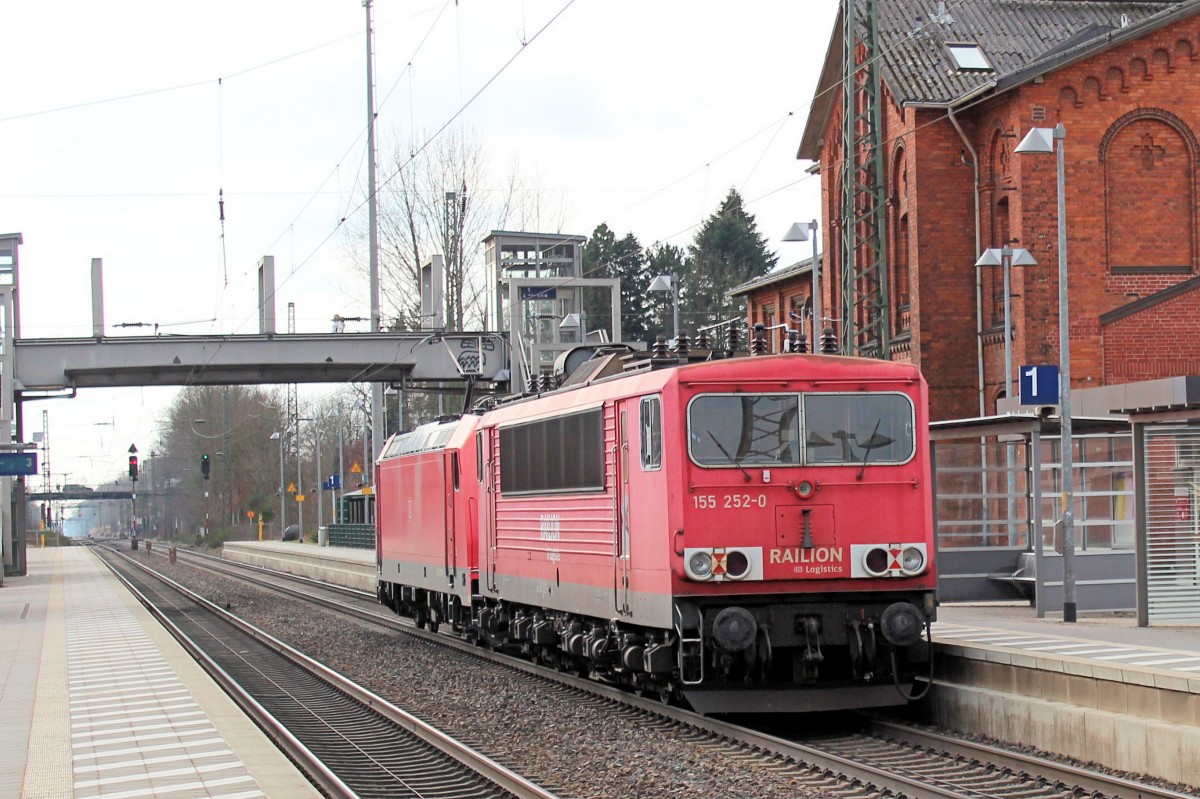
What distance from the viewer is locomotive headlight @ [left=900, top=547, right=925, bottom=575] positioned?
1352 centimetres

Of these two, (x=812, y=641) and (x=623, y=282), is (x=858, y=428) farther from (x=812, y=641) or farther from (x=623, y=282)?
(x=623, y=282)

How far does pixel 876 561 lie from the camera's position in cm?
1348

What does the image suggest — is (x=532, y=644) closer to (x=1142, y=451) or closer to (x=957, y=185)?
(x=1142, y=451)

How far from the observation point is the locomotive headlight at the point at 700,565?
517 inches

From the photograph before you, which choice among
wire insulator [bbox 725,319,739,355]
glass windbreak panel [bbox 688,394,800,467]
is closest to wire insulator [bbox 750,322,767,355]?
wire insulator [bbox 725,319,739,355]

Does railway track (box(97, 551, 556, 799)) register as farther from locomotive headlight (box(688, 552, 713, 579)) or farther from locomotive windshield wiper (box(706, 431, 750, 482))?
locomotive windshield wiper (box(706, 431, 750, 482))

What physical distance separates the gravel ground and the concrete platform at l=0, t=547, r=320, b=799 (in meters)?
1.90

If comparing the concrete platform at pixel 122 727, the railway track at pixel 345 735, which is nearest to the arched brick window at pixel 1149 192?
the railway track at pixel 345 735

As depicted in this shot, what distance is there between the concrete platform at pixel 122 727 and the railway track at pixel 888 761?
8.06 feet

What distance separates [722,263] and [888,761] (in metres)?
73.2

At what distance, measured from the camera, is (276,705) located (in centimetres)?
1689

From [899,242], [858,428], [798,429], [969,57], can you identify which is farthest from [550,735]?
[969,57]

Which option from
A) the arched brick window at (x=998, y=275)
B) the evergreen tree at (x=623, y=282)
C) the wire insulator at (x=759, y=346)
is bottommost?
the wire insulator at (x=759, y=346)

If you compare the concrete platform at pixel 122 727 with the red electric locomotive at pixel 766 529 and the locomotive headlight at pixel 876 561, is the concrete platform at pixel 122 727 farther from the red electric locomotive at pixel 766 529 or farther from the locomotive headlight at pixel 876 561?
the locomotive headlight at pixel 876 561
